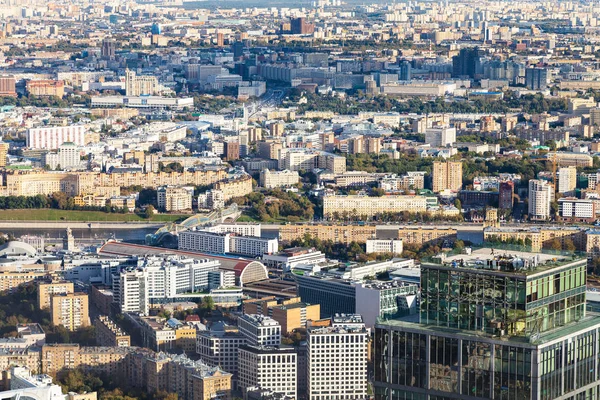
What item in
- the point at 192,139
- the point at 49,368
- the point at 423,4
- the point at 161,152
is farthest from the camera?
the point at 423,4

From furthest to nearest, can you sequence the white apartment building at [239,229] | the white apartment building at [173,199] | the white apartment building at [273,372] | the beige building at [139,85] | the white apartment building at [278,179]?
the beige building at [139,85]
the white apartment building at [278,179]
the white apartment building at [173,199]
the white apartment building at [239,229]
the white apartment building at [273,372]

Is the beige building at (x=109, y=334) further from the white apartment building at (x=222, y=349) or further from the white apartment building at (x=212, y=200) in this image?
the white apartment building at (x=212, y=200)

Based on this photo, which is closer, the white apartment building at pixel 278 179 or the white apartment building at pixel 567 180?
the white apartment building at pixel 567 180

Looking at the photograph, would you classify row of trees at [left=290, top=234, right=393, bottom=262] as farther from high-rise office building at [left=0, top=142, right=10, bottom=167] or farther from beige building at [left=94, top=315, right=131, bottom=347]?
high-rise office building at [left=0, top=142, right=10, bottom=167]

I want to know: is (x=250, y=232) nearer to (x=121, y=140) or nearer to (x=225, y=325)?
(x=225, y=325)

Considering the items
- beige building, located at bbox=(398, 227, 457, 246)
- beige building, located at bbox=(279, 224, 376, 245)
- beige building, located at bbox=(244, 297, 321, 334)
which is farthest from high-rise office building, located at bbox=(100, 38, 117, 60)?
beige building, located at bbox=(244, 297, 321, 334)

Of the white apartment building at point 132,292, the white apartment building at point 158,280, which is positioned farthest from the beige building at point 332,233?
the white apartment building at point 132,292

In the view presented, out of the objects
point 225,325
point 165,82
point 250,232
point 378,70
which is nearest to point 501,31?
point 378,70
